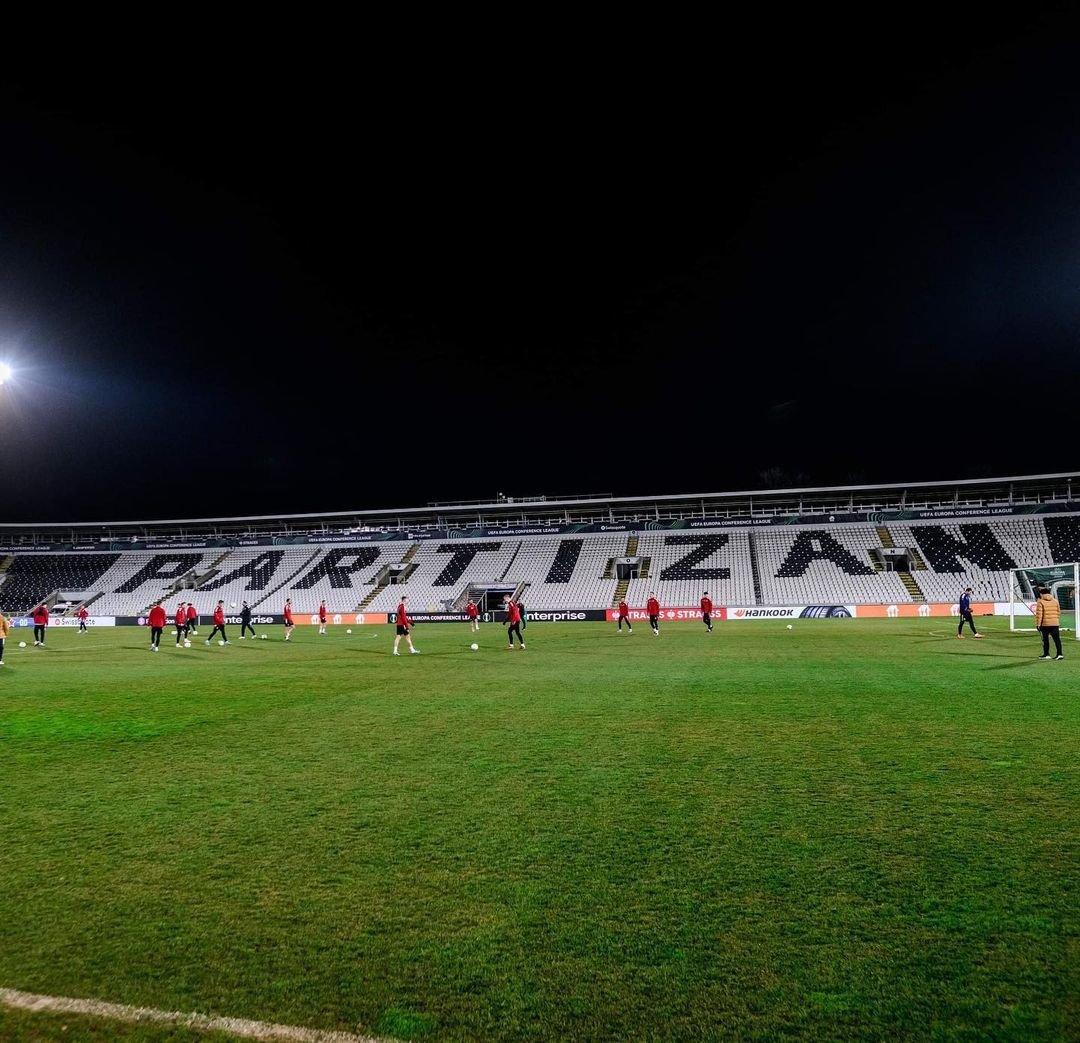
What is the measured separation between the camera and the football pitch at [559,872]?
288 centimetres

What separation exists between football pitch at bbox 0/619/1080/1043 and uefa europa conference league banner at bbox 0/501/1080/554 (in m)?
41.5

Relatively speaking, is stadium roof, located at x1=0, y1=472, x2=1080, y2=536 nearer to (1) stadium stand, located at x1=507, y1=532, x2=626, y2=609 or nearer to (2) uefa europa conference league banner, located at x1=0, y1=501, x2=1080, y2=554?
(2) uefa europa conference league banner, located at x1=0, y1=501, x2=1080, y2=554

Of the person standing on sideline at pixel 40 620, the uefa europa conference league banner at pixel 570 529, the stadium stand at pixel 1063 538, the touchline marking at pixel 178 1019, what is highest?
the uefa europa conference league banner at pixel 570 529

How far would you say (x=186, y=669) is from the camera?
17.4 m

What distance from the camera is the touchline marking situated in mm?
2703

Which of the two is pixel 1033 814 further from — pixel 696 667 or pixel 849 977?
pixel 696 667

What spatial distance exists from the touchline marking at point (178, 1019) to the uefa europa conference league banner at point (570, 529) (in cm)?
5019

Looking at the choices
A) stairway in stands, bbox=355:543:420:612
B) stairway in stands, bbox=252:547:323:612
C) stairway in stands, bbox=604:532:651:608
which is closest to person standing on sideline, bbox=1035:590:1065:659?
stairway in stands, bbox=604:532:651:608

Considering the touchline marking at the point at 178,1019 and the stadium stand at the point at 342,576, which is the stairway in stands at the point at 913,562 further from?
the touchline marking at the point at 178,1019

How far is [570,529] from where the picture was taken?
2109 inches

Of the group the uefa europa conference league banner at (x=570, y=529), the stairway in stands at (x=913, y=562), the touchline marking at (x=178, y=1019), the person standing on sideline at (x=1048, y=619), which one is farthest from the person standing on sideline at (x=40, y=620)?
the stairway in stands at (x=913, y=562)

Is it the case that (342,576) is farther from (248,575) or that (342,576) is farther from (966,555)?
(966,555)

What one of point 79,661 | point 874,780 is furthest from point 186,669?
point 874,780

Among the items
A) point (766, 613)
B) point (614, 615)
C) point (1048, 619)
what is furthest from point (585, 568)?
point (1048, 619)
